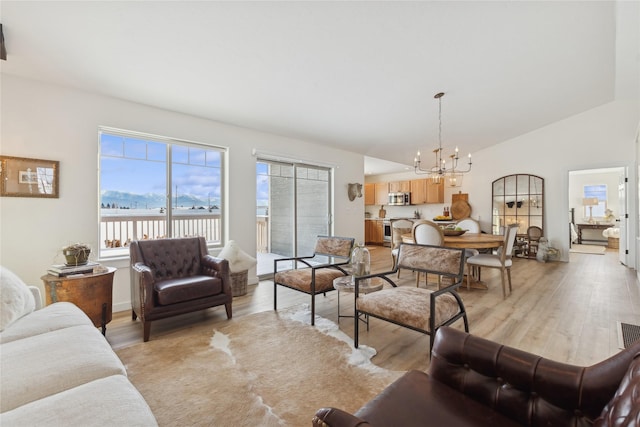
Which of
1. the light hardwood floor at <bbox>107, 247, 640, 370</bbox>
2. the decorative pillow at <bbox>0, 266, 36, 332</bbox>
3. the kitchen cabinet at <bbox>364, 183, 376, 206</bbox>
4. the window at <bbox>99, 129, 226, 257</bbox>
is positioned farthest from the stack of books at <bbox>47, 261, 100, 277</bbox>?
the kitchen cabinet at <bbox>364, 183, 376, 206</bbox>

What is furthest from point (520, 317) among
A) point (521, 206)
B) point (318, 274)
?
point (521, 206)

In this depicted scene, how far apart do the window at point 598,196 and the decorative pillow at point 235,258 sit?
11.5m

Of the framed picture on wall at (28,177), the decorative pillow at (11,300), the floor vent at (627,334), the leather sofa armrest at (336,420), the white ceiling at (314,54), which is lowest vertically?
the floor vent at (627,334)

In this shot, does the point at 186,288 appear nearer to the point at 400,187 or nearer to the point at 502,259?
the point at 502,259

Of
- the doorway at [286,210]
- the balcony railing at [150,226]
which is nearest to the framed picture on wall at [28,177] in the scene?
the balcony railing at [150,226]

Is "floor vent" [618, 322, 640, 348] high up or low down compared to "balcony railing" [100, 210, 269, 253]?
down

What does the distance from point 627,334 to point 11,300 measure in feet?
15.9

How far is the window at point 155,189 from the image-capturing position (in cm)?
335

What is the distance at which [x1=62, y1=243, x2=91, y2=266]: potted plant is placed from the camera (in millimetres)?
2578

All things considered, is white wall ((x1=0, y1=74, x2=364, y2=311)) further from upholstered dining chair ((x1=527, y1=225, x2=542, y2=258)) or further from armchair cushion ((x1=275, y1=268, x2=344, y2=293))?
upholstered dining chair ((x1=527, y1=225, x2=542, y2=258))

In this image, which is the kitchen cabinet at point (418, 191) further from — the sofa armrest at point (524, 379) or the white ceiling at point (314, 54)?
the sofa armrest at point (524, 379)

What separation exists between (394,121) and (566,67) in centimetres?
242

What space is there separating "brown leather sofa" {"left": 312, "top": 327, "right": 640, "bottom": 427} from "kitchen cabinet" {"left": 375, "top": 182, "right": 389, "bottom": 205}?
8.43m

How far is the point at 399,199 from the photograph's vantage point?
895cm
